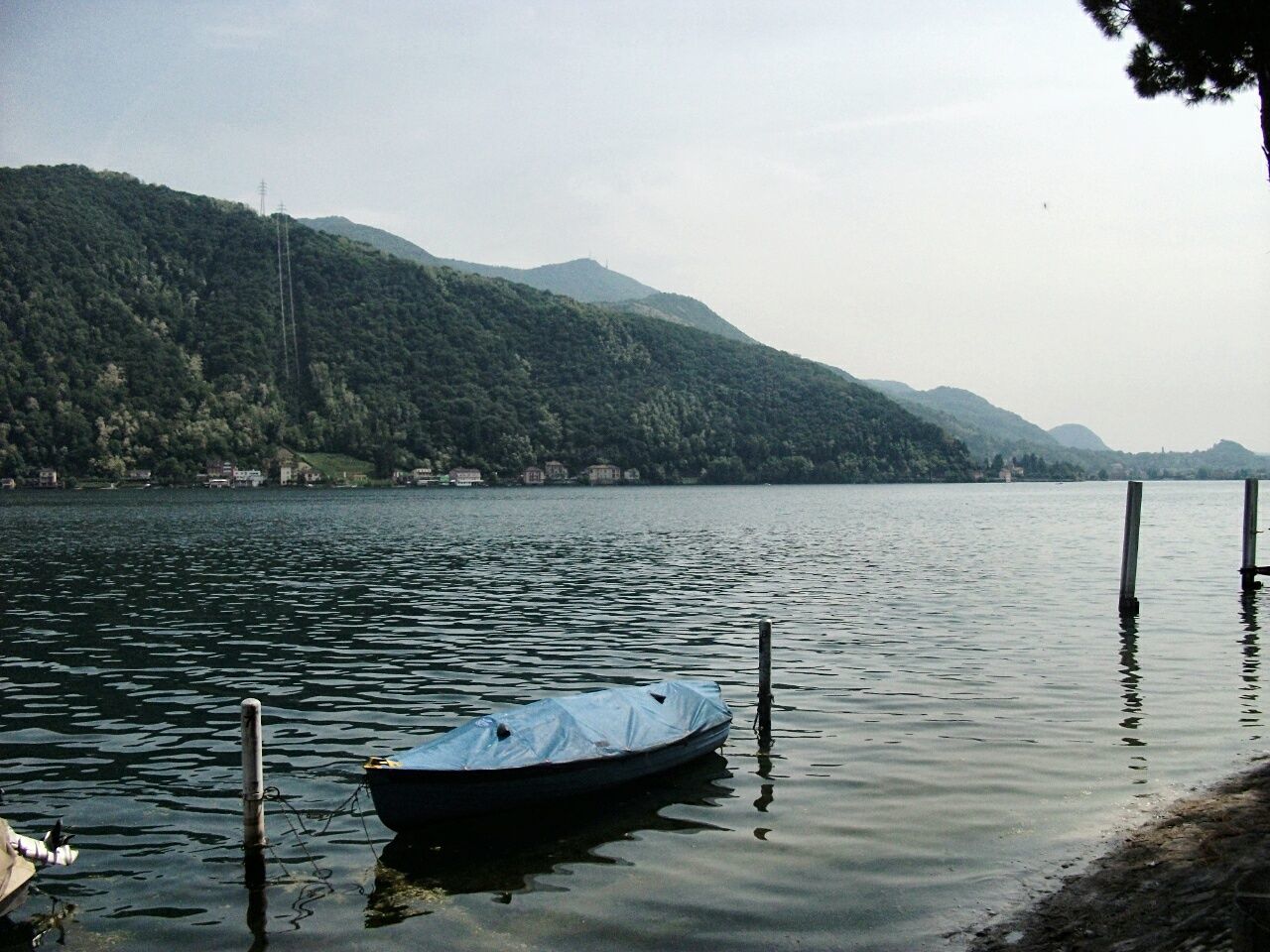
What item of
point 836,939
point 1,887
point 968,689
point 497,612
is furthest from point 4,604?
point 836,939

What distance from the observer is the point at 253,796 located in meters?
12.7

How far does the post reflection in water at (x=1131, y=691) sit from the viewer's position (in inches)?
698

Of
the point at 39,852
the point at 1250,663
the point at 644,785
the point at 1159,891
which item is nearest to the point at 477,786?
the point at 644,785

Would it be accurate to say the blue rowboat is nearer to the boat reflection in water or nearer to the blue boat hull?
the blue boat hull

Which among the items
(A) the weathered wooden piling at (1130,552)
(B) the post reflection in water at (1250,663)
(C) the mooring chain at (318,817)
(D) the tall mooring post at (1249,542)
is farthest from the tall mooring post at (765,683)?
(D) the tall mooring post at (1249,542)

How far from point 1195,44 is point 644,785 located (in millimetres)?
16152

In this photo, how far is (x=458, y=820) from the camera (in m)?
14.4

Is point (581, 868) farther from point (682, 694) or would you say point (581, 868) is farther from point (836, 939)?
point (682, 694)

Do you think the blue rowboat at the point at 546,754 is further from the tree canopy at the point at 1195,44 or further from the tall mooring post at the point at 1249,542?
the tall mooring post at the point at 1249,542

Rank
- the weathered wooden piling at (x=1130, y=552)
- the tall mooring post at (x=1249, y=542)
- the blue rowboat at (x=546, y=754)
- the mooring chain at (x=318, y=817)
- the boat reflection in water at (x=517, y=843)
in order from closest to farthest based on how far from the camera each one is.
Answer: the boat reflection in water at (x=517, y=843) < the blue rowboat at (x=546, y=754) < the mooring chain at (x=318, y=817) < the weathered wooden piling at (x=1130, y=552) < the tall mooring post at (x=1249, y=542)

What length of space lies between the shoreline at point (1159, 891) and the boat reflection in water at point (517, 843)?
16.2 feet

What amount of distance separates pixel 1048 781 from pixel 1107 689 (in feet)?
26.6

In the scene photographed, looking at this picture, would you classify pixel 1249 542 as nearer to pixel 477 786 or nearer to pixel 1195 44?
pixel 1195 44

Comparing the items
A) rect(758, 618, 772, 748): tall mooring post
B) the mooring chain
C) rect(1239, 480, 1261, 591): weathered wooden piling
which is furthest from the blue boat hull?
rect(1239, 480, 1261, 591): weathered wooden piling
